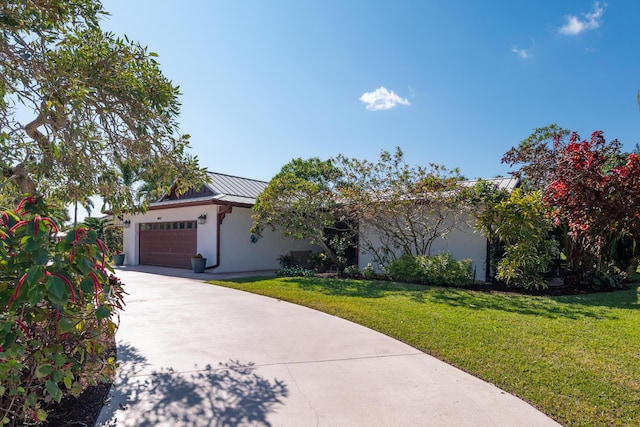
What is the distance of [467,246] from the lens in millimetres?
11953

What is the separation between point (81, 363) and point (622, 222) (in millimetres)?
11099

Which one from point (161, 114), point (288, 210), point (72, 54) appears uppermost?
point (72, 54)

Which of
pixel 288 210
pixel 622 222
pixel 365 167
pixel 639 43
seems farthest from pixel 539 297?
pixel 288 210

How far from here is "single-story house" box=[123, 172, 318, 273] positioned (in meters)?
14.5

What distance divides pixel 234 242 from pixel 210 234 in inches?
39.5

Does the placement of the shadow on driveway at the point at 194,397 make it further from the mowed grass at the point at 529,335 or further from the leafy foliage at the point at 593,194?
the leafy foliage at the point at 593,194

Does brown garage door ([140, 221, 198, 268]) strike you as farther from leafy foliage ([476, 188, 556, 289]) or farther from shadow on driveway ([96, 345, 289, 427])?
shadow on driveway ([96, 345, 289, 427])

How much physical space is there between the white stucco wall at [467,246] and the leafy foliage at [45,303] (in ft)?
36.5

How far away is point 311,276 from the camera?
507 inches

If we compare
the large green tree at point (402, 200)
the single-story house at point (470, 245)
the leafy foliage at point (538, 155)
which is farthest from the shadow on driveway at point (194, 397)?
the leafy foliage at point (538, 155)

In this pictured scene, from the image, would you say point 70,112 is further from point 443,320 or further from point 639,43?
point 639,43

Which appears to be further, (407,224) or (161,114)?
(407,224)

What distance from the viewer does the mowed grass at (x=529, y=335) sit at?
3.44 metres

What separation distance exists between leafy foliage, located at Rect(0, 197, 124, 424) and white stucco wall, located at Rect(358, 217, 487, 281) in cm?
1113
